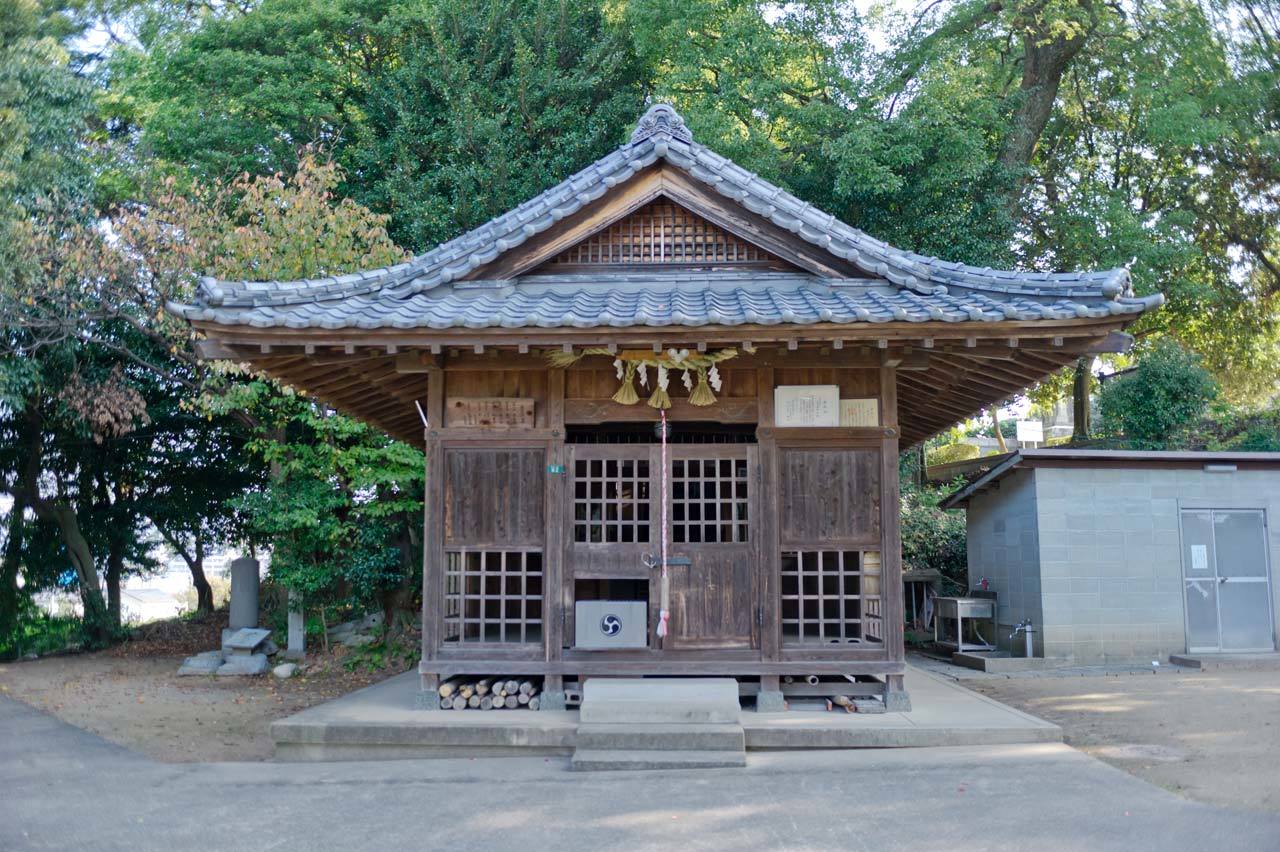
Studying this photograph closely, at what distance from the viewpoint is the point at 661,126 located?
9.52m

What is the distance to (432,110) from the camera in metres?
20.2

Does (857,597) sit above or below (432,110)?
below

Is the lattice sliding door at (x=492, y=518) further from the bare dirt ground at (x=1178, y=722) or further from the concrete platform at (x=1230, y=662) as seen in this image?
the concrete platform at (x=1230, y=662)

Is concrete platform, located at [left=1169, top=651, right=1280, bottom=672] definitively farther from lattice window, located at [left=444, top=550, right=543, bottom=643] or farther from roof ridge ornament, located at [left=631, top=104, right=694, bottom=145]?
roof ridge ornament, located at [left=631, top=104, right=694, bottom=145]

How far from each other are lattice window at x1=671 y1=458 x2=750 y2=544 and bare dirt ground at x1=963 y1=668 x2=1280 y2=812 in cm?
318

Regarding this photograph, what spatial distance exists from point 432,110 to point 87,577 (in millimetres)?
11625

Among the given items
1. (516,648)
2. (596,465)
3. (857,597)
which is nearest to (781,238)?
(596,465)

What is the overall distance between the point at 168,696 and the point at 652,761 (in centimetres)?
994

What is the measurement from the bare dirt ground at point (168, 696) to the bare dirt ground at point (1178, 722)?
24.2ft

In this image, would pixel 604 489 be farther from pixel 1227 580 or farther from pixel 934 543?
pixel 934 543

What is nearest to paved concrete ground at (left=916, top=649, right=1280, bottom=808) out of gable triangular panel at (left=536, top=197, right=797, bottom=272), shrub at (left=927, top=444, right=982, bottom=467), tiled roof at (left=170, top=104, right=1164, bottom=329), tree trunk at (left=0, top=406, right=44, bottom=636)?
tiled roof at (left=170, top=104, right=1164, bottom=329)

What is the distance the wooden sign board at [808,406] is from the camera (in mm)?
8367

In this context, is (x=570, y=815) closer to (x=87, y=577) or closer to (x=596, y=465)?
(x=596, y=465)

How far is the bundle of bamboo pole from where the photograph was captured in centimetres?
830
